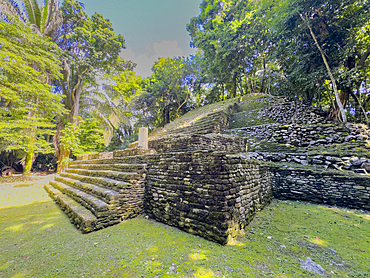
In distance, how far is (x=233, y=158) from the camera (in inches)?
105

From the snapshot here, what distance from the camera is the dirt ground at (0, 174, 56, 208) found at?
17.6ft

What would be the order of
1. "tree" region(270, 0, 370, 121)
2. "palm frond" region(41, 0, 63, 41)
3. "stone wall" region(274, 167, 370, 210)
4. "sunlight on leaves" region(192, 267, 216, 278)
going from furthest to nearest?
1. "palm frond" region(41, 0, 63, 41)
2. "tree" region(270, 0, 370, 121)
3. "stone wall" region(274, 167, 370, 210)
4. "sunlight on leaves" region(192, 267, 216, 278)

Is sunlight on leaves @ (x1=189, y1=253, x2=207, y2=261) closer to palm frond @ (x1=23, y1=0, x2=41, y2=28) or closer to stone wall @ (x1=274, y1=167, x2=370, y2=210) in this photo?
stone wall @ (x1=274, y1=167, x2=370, y2=210)

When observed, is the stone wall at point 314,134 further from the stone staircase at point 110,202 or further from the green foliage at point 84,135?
the green foliage at point 84,135

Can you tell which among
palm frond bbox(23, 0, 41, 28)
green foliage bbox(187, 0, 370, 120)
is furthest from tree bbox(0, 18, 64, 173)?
green foliage bbox(187, 0, 370, 120)

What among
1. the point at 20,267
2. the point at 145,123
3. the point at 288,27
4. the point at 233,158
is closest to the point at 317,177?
the point at 233,158

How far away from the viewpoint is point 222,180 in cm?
238

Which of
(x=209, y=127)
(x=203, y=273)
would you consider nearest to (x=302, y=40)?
(x=209, y=127)

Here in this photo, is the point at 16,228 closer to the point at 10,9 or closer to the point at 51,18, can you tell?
the point at 10,9

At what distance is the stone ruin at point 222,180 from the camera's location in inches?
98.5

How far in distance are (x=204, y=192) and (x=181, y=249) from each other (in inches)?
35.4

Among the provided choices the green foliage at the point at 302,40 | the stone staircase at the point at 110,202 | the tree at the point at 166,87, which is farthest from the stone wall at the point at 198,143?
the tree at the point at 166,87

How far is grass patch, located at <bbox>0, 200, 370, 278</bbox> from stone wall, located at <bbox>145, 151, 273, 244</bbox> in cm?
21

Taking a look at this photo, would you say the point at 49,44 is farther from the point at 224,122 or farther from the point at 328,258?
the point at 328,258
